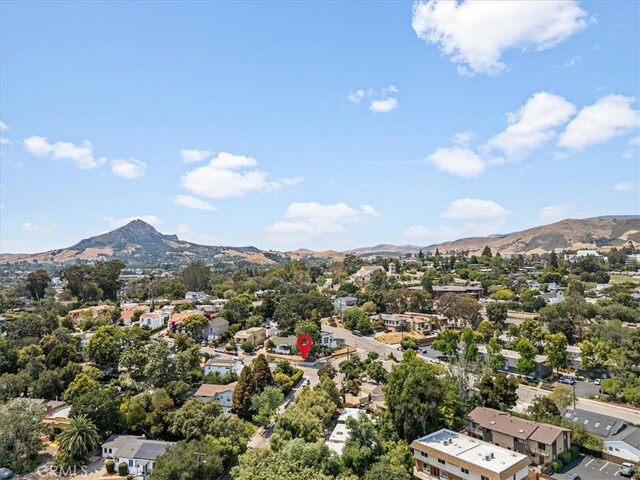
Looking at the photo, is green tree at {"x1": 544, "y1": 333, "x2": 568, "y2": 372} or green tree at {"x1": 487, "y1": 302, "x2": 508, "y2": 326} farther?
green tree at {"x1": 487, "y1": 302, "x2": 508, "y2": 326}

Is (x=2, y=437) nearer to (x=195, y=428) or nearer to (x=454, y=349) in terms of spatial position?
(x=195, y=428)

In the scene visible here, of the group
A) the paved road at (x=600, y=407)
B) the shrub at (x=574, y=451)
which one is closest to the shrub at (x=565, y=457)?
the shrub at (x=574, y=451)

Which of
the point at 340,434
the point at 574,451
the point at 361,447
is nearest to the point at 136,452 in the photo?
the point at 340,434

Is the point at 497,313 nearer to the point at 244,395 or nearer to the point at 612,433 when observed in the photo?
the point at 612,433

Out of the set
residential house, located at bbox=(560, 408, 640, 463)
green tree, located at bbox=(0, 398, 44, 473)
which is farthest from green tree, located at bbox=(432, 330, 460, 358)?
green tree, located at bbox=(0, 398, 44, 473)

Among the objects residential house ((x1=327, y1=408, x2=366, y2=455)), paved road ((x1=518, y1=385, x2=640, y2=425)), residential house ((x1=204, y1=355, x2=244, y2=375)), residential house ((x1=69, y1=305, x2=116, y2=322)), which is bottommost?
paved road ((x1=518, y1=385, x2=640, y2=425))

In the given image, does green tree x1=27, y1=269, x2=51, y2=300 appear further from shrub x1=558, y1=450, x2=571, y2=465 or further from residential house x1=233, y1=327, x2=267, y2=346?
shrub x1=558, y1=450, x2=571, y2=465

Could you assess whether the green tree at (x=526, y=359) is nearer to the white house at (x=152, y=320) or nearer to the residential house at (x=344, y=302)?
the residential house at (x=344, y=302)
